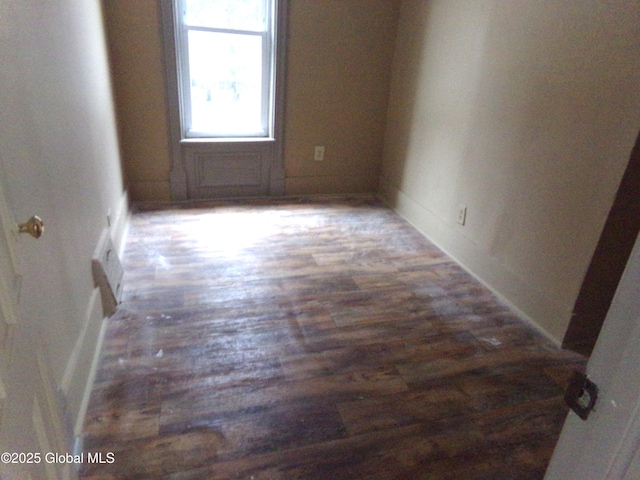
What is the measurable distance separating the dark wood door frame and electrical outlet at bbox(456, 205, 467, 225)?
987 mm

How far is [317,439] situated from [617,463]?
3.73 feet

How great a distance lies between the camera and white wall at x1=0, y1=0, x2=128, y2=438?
1228 millimetres

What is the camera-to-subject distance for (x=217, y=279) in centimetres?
257

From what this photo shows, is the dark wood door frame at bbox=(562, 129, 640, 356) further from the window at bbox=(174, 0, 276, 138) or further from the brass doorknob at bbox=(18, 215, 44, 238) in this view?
the window at bbox=(174, 0, 276, 138)

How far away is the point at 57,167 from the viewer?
5.36ft

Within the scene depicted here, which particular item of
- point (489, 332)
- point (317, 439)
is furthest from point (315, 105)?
point (317, 439)

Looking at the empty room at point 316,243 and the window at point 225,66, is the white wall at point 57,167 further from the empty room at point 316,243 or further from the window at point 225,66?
the window at point 225,66

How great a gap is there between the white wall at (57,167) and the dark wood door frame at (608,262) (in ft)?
6.92

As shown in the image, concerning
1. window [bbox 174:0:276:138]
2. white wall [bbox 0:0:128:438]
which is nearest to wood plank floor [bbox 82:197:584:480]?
white wall [bbox 0:0:128:438]

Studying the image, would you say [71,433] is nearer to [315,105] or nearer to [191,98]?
[191,98]

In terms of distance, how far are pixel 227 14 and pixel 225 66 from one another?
38cm

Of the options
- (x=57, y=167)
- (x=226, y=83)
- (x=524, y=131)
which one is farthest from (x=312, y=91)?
(x=57, y=167)

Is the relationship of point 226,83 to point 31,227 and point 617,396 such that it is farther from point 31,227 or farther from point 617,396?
point 617,396

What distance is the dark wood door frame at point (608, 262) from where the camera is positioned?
1.83 metres
